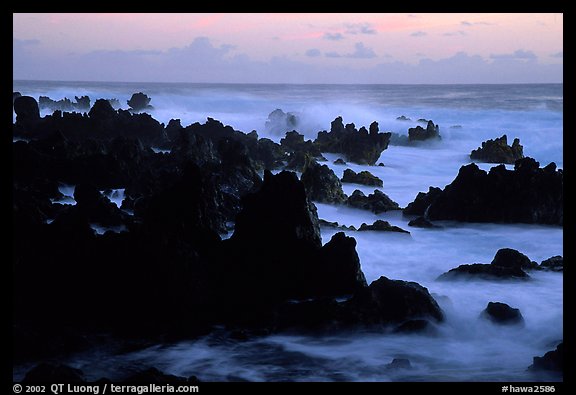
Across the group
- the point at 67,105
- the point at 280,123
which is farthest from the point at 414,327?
the point at 67,105

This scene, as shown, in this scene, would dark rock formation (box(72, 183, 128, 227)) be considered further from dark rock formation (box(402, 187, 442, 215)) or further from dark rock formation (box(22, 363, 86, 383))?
dark rock formation (box(402, 187, 442, 215))

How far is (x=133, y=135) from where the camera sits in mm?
23312

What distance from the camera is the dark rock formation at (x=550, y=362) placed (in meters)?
6.49

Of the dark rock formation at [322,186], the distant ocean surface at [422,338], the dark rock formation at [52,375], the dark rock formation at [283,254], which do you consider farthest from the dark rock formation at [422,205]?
the dark rock formation at [52,375]

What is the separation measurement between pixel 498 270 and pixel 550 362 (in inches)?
128

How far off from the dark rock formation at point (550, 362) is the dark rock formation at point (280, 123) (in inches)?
1153

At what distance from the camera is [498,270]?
977 cm

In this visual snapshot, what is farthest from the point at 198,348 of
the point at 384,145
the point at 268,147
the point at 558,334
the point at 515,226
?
the point at 384,145

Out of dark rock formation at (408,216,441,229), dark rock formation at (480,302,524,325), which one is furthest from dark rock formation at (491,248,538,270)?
dark rock formation at (408,216,441,229)

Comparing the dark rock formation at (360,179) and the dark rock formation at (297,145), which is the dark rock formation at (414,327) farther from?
the dark rock formation at (297,145)

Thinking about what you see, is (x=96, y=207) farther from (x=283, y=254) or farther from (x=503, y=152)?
(x=503, y=152)

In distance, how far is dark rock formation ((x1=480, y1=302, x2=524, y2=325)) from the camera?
8.20 meters

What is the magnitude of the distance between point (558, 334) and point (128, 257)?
513 centimetres
